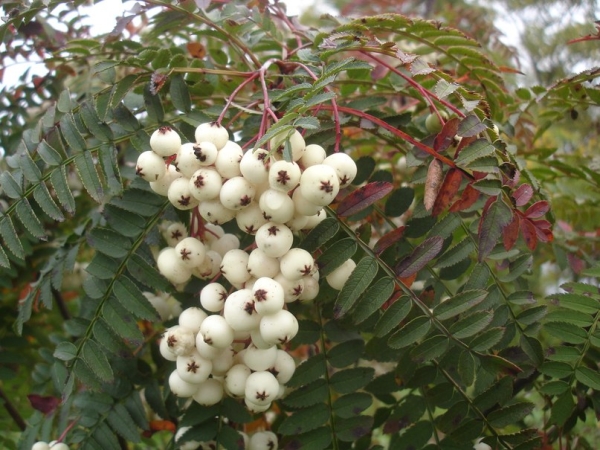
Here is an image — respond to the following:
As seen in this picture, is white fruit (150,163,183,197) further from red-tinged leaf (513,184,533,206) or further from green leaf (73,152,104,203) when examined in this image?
red-tinged leaf (513,184,533,206)

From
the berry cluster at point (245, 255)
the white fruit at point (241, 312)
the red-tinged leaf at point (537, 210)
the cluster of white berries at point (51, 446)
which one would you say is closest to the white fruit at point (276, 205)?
the berry cluster at point (245, 255)

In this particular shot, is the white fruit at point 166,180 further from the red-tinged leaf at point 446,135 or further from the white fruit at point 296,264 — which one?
the red-tinged leaf at point 446,135

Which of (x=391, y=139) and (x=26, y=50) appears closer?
(x=391, y=139)

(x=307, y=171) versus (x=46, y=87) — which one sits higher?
(x=307, y=171)

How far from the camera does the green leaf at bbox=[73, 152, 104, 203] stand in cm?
89

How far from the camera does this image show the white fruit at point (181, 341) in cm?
80

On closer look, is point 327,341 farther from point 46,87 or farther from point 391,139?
point 46,87

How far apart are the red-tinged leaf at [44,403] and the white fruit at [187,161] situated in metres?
0.54

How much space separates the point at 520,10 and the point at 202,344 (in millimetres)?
6664

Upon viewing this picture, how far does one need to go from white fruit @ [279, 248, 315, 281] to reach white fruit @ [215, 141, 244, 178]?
12 centimetres

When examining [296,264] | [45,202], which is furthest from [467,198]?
[45,202]

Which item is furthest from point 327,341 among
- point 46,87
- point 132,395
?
point 46,87

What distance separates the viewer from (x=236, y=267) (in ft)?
2.58

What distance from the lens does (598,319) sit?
865mm
